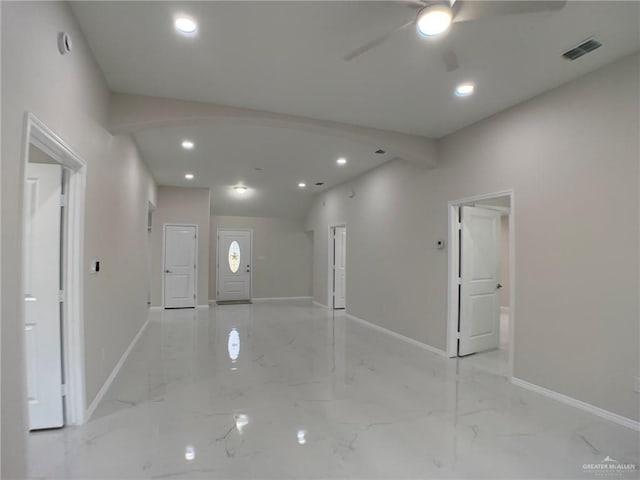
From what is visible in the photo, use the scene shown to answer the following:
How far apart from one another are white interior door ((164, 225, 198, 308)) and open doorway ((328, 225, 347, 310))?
3.14 metres

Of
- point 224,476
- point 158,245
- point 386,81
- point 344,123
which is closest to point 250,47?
point 386,81

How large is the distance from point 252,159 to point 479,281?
3.88m

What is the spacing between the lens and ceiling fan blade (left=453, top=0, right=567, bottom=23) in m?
1.69

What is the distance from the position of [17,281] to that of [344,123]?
11.0 feet

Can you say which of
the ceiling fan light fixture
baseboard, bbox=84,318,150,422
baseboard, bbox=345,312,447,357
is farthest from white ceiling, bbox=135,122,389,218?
baseboard, bbox=345,312,447,357

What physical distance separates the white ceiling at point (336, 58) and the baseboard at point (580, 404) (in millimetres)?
2820

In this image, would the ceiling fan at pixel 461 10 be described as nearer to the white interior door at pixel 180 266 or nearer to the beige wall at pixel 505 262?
the beige wall at pixel 505 262

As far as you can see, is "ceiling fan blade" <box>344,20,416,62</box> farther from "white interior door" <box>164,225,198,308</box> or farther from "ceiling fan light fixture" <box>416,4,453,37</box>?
"white interior door" <box>164,225,198,308</box>

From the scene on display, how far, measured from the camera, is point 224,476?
2.02 m

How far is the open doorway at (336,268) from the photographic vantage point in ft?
26.1

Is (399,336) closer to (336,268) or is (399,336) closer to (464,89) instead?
(336,268)

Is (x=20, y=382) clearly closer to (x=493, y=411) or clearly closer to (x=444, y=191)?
(x=493, y=411)

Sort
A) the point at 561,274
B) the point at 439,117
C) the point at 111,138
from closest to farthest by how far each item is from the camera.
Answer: the point at 561,274
the point at 111,138
the point at 439,117

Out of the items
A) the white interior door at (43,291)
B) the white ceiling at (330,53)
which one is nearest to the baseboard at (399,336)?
the white ceiling at (330,53)
